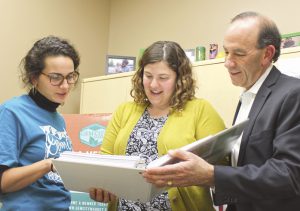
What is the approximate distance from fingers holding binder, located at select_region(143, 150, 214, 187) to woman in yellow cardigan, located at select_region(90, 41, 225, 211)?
0.34 meters

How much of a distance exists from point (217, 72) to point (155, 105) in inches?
28.0

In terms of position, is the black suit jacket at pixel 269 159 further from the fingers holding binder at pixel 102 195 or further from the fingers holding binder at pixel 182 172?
the fingers holding binder at pixel 102 195

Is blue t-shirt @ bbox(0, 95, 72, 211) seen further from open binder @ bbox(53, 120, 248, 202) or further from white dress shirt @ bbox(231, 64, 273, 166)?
white dress shirt @ bbox(231, 64, 273, 166)

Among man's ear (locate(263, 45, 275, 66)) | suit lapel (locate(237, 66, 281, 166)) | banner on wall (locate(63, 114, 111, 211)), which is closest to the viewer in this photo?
suit lapel (locate(237, 66, 281, 166))

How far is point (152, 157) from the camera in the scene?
1.41 meters

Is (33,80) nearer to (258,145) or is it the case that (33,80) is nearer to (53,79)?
(53,79)

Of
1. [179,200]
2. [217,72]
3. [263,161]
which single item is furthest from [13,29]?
[263,161]

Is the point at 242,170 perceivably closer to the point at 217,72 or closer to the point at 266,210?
the point at 266,210

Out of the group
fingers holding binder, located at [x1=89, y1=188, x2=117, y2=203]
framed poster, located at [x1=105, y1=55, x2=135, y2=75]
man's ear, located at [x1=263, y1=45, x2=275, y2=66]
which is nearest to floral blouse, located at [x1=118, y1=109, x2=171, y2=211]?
fingers holding binder, located at [x1=89, y1=188, x2=117, y2=203]

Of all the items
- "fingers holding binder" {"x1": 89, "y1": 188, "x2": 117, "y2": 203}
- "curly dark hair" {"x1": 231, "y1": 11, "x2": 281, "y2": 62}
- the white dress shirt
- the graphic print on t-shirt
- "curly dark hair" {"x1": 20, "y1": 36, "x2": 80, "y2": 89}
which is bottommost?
"fingers holding binder" {"x1": 89, "y1": 188, "x2": 117, "y2": 203}

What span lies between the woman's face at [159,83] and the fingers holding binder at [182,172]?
540mm

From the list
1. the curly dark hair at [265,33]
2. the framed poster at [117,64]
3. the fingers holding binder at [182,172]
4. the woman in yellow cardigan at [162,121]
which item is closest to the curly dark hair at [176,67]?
the woman in yellow cardigan at [162,121]

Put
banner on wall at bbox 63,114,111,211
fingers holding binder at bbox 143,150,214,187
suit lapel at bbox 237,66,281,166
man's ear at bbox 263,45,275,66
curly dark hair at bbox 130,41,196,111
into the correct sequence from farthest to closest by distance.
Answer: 1. banner on wall at bbox 63,114,111,211
2. curly dark hair at bbox 130,41,196,111
3. man's ear at bbox 263,45,275,66
4. suit lapel at bbox 237,66,281,166
5. fingers holding binder at bbox 143,150,214,187

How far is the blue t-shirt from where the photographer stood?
1219mm
